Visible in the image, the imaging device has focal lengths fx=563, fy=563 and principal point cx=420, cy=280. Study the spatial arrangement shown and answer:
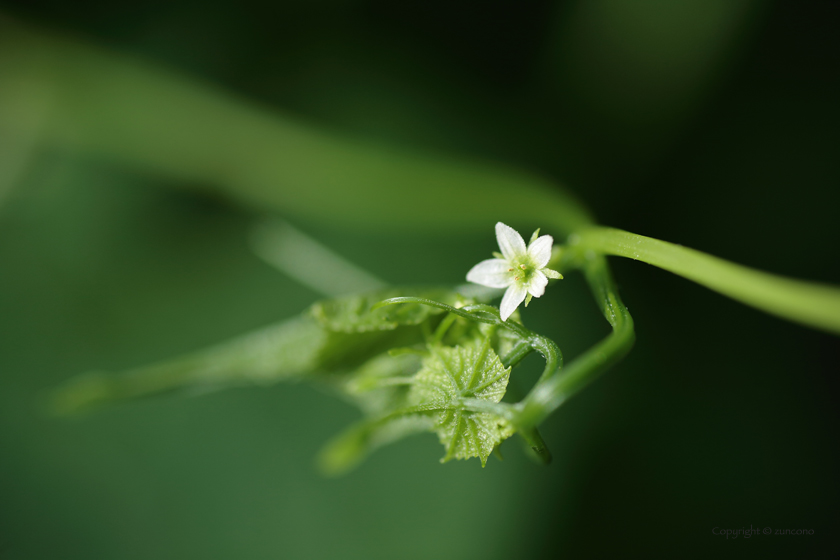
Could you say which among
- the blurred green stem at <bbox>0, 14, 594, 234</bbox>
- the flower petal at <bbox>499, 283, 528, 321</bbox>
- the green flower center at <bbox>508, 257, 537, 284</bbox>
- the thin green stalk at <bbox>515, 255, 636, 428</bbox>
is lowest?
the thin green stalk at <bbox>515, 255, 636, 428</bbox>

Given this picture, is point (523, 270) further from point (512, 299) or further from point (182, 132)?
point (182, 132)

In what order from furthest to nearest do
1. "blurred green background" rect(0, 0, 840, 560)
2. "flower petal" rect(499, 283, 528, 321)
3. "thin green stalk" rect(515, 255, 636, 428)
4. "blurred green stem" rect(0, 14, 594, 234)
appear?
"blurred green stem" rect(0, 14, 594, 234) → "blurred green background" rect(0, 0, 840, 560) → "flower petal" rect(499, 283, 528, 321) → "thin green stalk" rect(515, 255, 636, 428)

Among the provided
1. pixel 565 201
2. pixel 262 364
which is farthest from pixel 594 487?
pixel 262 364

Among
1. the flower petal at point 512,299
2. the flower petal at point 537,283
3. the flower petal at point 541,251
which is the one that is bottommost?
the flower petal at point 512,299

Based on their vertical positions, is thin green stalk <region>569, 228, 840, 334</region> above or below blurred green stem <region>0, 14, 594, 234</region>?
below

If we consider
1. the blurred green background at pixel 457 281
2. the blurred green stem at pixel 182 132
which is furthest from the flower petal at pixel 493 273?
the blurred green stem at pixel 182 132

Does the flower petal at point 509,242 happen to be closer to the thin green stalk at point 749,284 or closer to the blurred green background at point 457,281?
the thin green stalk at point 749,284

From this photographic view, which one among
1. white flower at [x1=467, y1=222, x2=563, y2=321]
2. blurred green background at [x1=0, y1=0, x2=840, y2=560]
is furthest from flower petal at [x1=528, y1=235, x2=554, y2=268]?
blurred green background at [x1=0, y1=0, x2=840, y2=560]

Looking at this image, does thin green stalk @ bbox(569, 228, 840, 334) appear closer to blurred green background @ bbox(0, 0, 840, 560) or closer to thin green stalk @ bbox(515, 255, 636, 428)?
thin green stalk @ bbox(515, 255, 636, 428)
